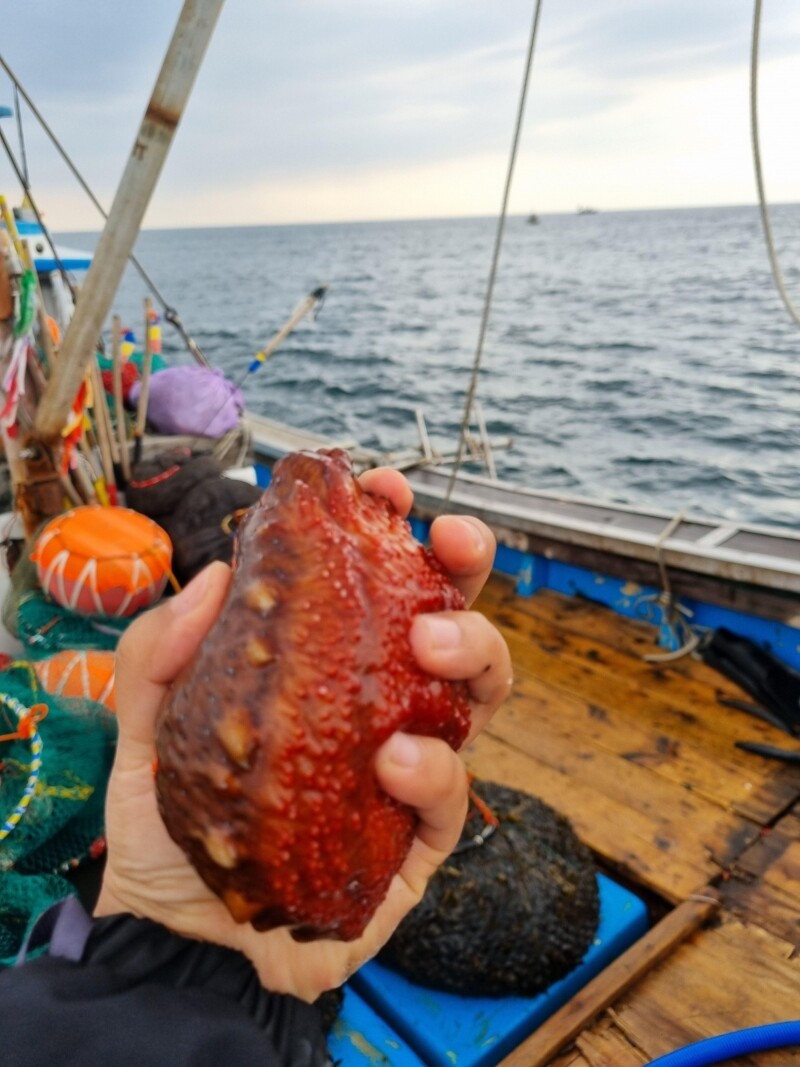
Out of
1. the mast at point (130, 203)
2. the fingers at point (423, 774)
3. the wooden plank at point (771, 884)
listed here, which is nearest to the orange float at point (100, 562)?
the mast at point (130, 203)

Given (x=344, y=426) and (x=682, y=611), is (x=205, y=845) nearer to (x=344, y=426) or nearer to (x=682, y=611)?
(x=682, y=611)

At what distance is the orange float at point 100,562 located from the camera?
3180 millimetres

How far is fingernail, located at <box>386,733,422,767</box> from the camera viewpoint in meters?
1.10

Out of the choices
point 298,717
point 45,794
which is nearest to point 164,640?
point 298,717

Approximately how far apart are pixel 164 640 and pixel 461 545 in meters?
0.53

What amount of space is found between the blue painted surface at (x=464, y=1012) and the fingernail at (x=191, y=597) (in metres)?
1.79

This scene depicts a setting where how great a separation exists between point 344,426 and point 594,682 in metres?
14.6

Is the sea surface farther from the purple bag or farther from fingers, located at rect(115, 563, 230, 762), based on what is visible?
fingers, located at rect(115, 563, 230, 762)

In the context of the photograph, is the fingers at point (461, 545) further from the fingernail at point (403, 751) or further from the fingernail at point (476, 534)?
the fingernail at point (403, 751)

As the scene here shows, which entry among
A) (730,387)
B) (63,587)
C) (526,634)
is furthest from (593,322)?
(63,587)

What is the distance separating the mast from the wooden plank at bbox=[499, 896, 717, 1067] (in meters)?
3.06

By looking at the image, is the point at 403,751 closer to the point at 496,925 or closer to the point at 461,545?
the point at 461,545

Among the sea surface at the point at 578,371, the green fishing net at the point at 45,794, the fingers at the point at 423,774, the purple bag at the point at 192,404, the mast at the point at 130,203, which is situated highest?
the mast at the point at 130,203

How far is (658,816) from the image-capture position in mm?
3383
